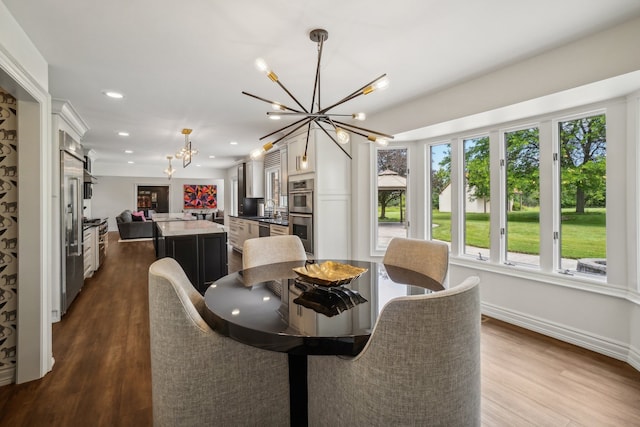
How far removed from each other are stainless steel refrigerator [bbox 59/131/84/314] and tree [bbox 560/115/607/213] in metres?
4.96

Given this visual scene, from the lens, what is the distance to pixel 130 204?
1096 cm

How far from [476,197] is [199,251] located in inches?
139

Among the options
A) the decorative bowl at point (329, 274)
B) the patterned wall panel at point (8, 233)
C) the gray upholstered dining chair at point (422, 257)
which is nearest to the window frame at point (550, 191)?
the gray upholstered dining chair at point (422, 257)

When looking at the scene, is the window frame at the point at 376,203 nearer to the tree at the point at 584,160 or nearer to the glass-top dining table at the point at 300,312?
the tree at the point at 584,160

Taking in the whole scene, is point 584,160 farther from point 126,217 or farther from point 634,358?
point 126,217

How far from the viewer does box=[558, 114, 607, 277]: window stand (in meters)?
2.64

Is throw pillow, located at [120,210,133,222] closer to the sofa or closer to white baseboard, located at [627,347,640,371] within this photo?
the sofa

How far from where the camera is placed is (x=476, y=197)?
3604mm

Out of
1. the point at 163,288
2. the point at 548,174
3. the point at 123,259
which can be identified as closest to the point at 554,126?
the point at 548,174

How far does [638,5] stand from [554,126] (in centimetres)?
120

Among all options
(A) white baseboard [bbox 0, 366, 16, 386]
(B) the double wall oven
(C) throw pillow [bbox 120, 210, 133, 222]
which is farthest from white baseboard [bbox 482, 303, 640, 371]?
(C) throw pillow [bbox 120, 210, 133, 222]

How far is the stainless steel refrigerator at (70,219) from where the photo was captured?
323 centimetres

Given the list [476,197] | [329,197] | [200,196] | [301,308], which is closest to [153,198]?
[200,196]

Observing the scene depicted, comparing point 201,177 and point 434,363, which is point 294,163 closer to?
point 434,363
